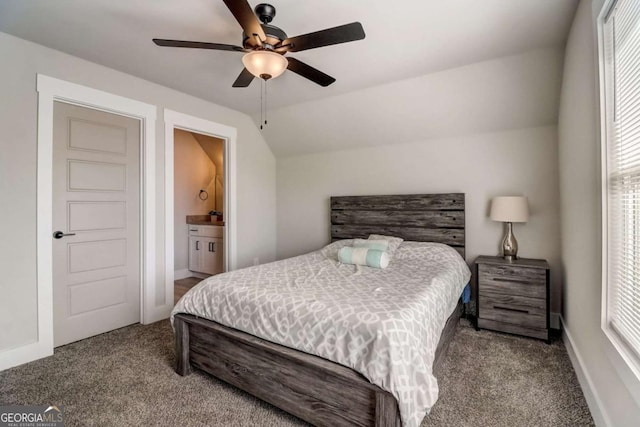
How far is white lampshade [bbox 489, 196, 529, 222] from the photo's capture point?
2826 mm

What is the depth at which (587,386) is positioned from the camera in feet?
5.82

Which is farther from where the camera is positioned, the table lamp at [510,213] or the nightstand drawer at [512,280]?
the table lamp at [510,213]

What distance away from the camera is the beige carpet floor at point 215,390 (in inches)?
65.3

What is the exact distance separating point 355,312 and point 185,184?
4.33 meters

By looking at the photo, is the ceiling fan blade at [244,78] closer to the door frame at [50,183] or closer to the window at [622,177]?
the door frame at [50,183]

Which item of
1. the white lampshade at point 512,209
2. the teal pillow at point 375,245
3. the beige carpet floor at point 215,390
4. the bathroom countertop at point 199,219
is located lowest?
the beige carpet floor at point 215,390

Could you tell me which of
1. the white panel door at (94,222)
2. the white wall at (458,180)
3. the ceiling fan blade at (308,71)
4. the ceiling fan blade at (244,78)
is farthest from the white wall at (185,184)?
the ceiling fan blade at (308,71)

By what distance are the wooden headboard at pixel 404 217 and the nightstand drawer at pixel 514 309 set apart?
23.7 inches

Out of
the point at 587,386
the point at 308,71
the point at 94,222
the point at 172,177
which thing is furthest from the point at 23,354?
the point at 587,386

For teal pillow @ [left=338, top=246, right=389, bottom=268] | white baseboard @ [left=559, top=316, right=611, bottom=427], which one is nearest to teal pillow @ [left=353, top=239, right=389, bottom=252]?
teal pillow @ [left=338, top=246, right=389, bottom=268]

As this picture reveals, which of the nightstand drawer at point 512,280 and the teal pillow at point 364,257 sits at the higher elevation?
the teal pillow at point 364,257

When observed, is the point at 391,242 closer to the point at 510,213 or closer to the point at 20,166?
the point at 510,213

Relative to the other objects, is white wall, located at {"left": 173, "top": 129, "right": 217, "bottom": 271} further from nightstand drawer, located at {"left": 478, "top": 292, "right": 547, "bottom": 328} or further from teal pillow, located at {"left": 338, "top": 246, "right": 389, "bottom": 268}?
nightstand drawer, located at {"left": 478, "top": 292, "right": 547, "bottom": 328}

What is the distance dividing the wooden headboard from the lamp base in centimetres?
40
